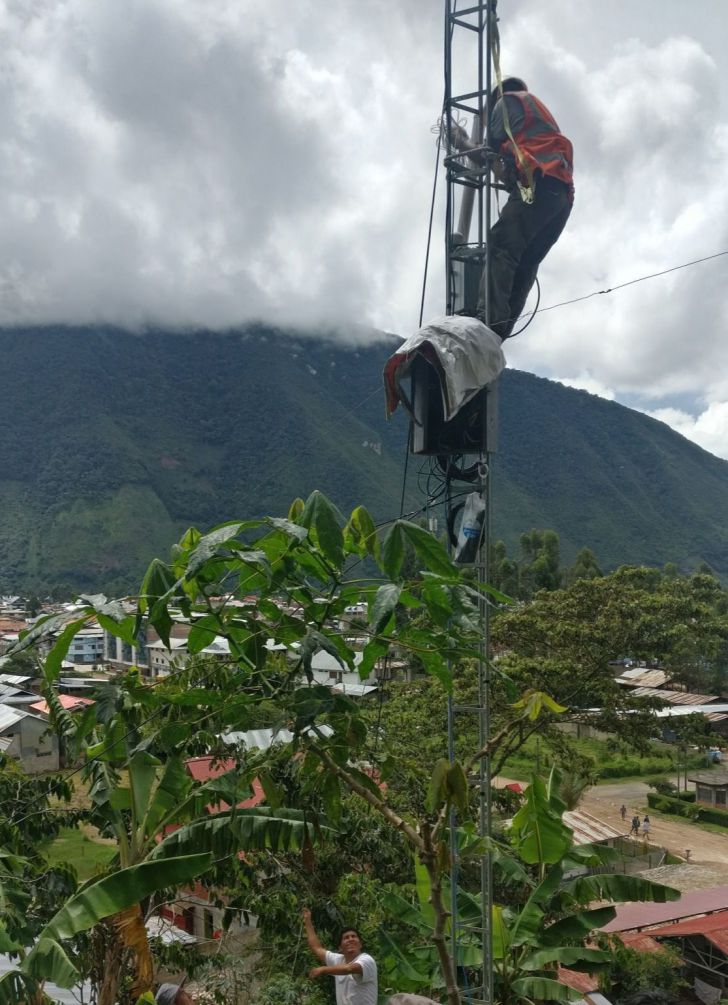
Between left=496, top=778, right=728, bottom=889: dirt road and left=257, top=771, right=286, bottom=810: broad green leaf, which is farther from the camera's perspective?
left=496, top=778, right=728, bottom=889: dirt road

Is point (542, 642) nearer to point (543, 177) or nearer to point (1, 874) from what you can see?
point (543, 177)

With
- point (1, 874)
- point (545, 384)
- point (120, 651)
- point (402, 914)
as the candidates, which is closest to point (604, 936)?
point (402, 914)

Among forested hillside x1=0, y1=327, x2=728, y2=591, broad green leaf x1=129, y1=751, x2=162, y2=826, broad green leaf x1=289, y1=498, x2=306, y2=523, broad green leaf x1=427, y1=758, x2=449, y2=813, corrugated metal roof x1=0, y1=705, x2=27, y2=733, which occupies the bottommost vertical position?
corrugated metal roof x1=0, y1=705, x2=27, y2=733

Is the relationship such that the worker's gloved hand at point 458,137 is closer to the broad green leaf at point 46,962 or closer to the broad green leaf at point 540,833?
the broad green leaf at point 540,833

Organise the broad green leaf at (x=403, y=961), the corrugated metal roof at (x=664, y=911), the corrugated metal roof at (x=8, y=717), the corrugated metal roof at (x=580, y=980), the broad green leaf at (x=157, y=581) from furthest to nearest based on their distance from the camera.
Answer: the corrugated metal roof at (x=8, y=717) < the corrugated metal roof at (x=664, y=911) < the corrugated metal roof at (x=580, y=980) < the broad green leaf at (x=403, y=961) < the broad green leaf at (x=157, y=581)

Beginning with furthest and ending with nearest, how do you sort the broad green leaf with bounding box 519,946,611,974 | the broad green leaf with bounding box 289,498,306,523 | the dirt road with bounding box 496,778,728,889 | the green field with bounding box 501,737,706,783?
the green field with bounding box 501,737,706,783
the dirt road with bounding box 496,778,728,889
the broad green leaf with bounding box 519,946,611,974
the broad green leaf with bounding box 289,498,306,523

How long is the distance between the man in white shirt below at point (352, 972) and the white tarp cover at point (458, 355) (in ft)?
8.49

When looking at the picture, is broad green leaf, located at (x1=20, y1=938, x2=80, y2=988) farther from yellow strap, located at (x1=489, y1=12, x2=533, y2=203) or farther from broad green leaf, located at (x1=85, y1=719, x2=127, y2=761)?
yellow strap, located at (x1=489, y1=12, x2=533, y2=203)

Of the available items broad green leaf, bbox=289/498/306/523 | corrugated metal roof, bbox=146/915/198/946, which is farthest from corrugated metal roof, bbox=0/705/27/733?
broad green leaf, bbox=289/498/306/523

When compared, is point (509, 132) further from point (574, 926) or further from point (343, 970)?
point (574, 926)

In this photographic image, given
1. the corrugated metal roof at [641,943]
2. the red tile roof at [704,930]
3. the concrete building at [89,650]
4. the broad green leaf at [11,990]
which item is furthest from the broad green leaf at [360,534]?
the concrete building at [89,650]

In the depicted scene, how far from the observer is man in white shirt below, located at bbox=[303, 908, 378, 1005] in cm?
344

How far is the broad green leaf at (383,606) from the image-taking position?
8.32ft

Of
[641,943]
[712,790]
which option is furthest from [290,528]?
[712,790]
